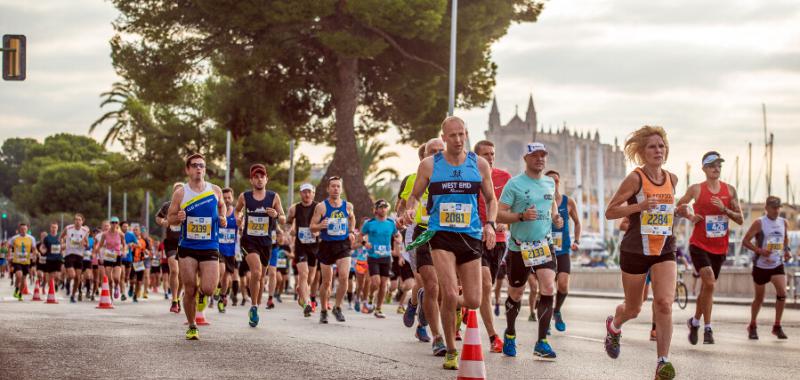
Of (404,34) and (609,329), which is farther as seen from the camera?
(404,34)

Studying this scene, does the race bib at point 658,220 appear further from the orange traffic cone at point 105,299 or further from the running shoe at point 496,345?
the orange traffic cone at point 105,299

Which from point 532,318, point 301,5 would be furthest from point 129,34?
point 532,318

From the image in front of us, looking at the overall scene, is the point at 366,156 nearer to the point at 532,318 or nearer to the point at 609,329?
the point at 532,318

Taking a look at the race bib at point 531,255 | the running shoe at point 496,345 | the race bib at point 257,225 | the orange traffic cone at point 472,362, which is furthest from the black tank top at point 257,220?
the orange traffic cone at point 472,362

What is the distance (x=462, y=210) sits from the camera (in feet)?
29.5

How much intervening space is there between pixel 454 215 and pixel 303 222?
8.74m

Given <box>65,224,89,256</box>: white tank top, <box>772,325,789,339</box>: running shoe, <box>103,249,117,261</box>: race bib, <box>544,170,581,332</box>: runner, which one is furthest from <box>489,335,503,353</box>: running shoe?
<box>65,224,89,256</box>: white tank top

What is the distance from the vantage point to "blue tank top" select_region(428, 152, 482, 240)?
353 inches

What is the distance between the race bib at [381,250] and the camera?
19828 millimetres

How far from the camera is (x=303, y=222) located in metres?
17.5

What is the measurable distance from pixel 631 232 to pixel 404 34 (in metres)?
25.2

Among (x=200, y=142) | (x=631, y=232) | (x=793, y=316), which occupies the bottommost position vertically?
(x=793, y=316)

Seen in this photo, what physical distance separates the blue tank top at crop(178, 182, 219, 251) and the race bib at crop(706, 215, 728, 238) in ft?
16.9

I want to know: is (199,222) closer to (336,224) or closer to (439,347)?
(439,347)
